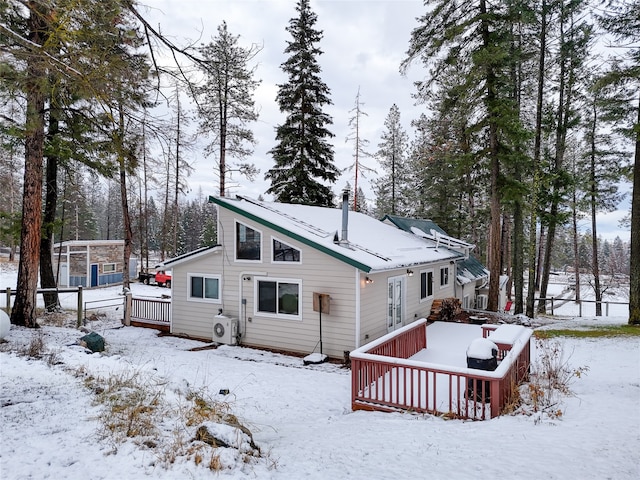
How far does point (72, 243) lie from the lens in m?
23.6

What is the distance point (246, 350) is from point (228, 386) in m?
3.34

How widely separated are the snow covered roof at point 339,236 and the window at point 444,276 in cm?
71

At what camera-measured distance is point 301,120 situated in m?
19.6

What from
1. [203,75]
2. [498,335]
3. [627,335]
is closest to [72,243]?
[203,75]

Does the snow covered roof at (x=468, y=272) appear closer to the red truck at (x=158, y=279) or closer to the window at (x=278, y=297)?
the window at (x=278, y=297)

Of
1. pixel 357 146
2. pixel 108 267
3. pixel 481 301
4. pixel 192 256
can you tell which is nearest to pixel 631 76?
pixel 481 301

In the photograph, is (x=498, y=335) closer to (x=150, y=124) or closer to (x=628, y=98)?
(x=150, y=124)

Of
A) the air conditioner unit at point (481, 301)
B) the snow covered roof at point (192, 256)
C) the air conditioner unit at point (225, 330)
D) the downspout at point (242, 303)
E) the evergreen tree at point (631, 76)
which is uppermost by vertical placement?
the evergreen tree at point (631, 76)

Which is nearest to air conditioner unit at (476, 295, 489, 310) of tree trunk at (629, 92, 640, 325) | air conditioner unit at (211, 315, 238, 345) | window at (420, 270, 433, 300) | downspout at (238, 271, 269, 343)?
window at (420, 270, 433, 300)

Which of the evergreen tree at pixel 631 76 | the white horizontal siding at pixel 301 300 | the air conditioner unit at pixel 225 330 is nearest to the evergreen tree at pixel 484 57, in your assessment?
the evergreen tree at pixel 631 76

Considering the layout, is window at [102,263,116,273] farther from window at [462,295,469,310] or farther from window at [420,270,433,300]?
window at [462,295,469,310]

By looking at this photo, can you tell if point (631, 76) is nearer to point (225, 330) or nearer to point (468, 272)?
point (468, 272)

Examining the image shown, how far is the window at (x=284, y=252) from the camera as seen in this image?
406 inches

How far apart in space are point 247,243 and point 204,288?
7.31 ft
